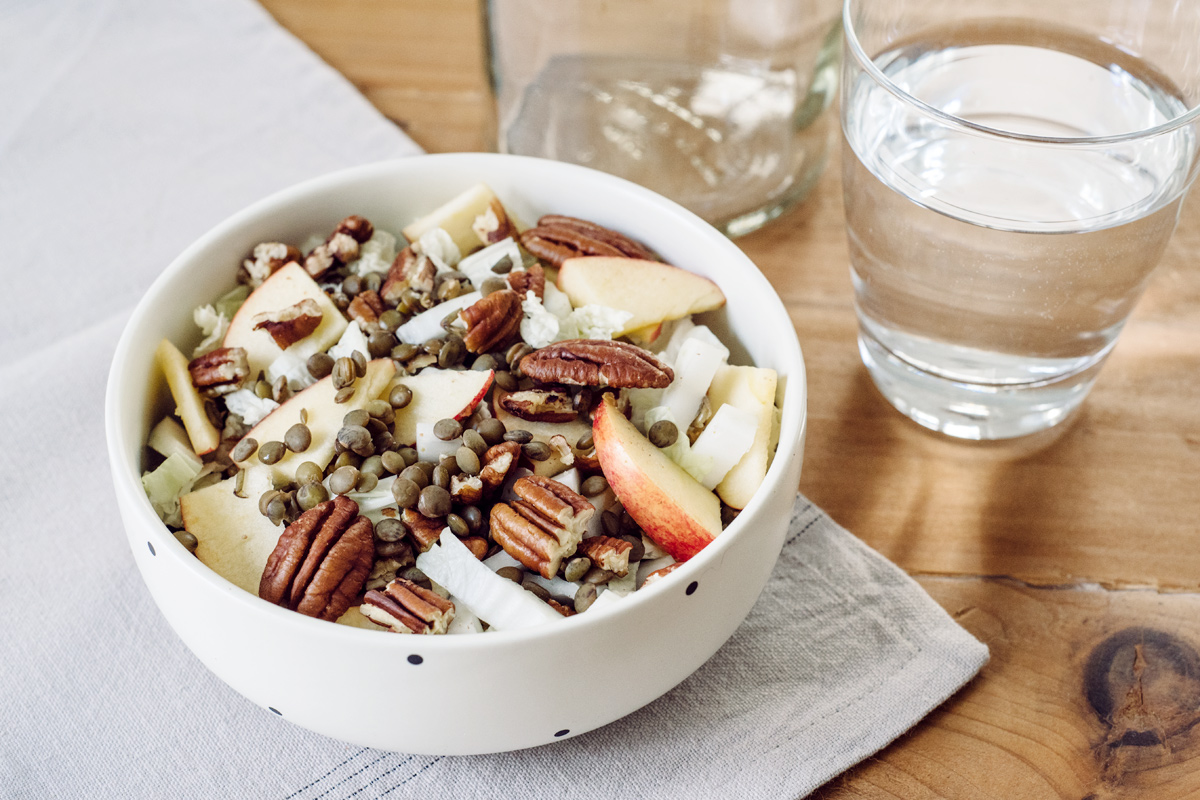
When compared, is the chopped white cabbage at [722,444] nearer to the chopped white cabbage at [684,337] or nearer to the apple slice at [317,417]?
the chopped white cabbage at [684,337]

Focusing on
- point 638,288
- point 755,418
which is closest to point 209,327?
point 638,288

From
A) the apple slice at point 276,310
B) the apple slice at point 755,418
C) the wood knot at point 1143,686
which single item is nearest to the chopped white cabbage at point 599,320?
the apple slice at point 755,418

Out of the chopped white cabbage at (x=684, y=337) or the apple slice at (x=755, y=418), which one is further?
the chopped white cabbage at (x=684, y=337)

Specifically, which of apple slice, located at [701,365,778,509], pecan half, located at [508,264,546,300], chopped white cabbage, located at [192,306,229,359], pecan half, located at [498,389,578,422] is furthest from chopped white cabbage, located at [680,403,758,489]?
chopped white cabbage, located at [192,306,229,359]

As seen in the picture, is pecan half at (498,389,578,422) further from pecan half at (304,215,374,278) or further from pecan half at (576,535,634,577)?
pecan half at (304,215,374,278)

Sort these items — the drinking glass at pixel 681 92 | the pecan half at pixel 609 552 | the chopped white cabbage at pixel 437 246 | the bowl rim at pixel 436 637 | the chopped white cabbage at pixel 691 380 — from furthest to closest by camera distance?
1. the drinking glass at pixel 681 92
2. the chopped white cabbage at pixel 437 246
3. the chopped white cabbage at pixel 691 380
4. the pecan half at pixel 609 552
5. the bowl rim at pixel 436 637

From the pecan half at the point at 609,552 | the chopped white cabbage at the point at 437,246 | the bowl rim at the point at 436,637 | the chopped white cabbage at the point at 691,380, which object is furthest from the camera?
the chopped white cabbage at the point at 437,246

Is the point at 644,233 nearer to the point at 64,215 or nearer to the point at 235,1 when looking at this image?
the point at 64,215

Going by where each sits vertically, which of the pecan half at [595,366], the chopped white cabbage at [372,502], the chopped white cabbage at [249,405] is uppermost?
the pecan half at [595,366]
